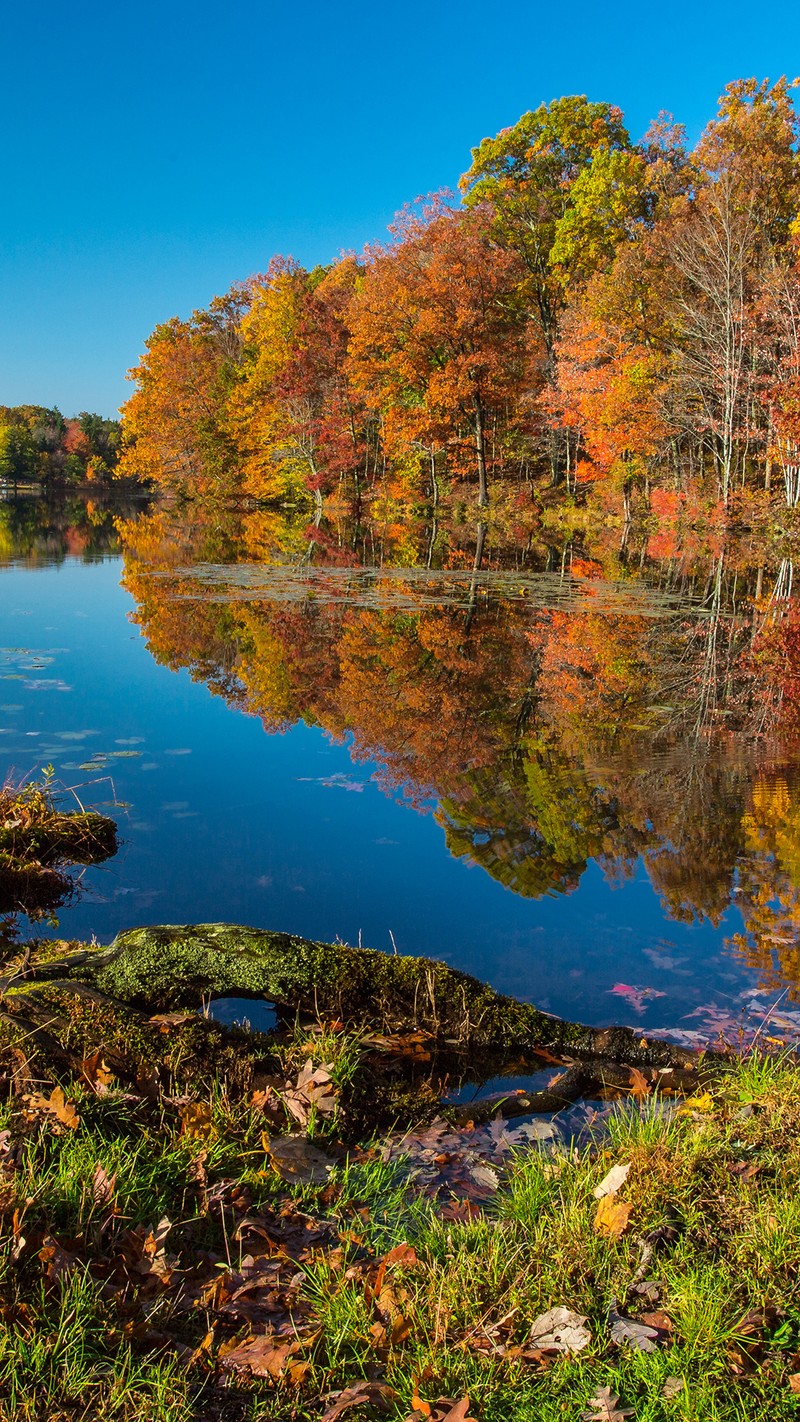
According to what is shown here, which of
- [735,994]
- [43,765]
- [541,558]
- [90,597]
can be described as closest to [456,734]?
[43,765]

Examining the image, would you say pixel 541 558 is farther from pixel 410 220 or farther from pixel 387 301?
pixel 410 220

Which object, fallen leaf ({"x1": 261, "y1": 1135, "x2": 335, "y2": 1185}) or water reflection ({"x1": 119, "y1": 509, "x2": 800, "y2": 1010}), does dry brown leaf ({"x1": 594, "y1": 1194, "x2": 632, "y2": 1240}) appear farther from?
water reflection ({"x1": 119, "y1": 509, "x2": 800, "y2": 1010})

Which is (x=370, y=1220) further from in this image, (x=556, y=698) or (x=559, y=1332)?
(x=556, y=698)

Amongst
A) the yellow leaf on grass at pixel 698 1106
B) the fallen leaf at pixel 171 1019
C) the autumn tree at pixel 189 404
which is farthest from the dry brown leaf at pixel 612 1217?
the autumn tree at pixel 189 404

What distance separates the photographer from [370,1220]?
8.60ft

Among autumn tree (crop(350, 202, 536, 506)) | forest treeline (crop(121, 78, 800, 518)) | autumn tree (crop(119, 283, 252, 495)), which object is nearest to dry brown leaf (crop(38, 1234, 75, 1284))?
forest treeline (crop(121, 78, 800, 518))

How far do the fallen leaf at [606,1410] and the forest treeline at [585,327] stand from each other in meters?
21.1

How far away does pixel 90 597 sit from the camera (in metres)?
17.1

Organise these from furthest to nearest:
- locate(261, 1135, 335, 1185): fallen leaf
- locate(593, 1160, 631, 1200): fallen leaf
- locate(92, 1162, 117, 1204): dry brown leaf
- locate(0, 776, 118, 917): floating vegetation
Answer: locate(0, 776, 118, 917): floating vegetation < locate(261, 1135, 335, 1185): fallen leaf < locate(593, 1160, 631, 1200): fallen leaf < locate(92, 1162, 117, 1204): dry brown leaf

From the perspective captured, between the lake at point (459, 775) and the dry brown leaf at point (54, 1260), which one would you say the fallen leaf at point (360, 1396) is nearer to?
the dry brown leaf at point (54, 1260)

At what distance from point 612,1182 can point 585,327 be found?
31046mm

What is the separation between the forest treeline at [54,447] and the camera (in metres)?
102

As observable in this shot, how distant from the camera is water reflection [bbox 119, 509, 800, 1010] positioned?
19.2 ft

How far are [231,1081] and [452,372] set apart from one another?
31.3 m
